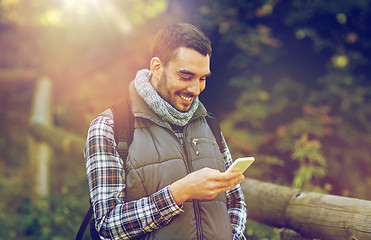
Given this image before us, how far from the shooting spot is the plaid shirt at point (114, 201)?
1.51 m

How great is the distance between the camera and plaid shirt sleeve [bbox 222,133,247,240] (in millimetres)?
1948

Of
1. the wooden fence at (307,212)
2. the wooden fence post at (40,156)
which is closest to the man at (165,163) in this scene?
the wooden fence at (307,212)

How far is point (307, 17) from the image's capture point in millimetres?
4656

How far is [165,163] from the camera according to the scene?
1.63 meters

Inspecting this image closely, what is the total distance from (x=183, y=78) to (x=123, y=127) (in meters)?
0.40

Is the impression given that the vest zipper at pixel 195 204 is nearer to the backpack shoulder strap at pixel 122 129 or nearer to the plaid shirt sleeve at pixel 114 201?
the plaid shirt sleeve at pixel 114 201

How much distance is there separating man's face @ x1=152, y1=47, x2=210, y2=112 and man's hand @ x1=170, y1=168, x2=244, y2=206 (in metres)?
0.46

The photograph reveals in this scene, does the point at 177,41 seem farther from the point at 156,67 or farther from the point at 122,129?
the point at 122,129

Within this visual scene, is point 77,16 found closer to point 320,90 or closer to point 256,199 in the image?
point 320,90

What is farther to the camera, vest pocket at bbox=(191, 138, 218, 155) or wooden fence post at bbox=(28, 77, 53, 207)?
wooden fence post at bbox=(28, 77, 53, 207)

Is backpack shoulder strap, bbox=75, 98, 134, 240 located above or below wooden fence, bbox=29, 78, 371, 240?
above

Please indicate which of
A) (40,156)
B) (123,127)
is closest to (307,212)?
(123,127)

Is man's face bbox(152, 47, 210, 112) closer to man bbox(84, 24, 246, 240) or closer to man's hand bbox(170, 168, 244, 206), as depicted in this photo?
man bbox(84, 24, 246, 240)

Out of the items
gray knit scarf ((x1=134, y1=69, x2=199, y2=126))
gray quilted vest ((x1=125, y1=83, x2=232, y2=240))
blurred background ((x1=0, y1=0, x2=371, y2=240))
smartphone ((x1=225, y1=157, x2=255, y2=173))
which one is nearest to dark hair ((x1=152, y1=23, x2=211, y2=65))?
gray knit scarf ((x1=134, y1=69, x2=199, y2=126))
